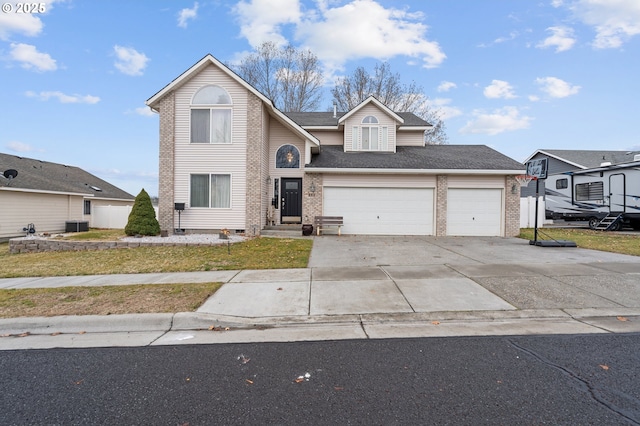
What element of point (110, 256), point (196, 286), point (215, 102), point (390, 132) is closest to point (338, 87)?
point (390, 132)

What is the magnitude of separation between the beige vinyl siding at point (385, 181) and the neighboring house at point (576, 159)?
15967mm

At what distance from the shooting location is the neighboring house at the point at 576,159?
25312 millimetres

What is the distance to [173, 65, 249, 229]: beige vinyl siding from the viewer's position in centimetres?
1387

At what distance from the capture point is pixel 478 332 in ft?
14.1

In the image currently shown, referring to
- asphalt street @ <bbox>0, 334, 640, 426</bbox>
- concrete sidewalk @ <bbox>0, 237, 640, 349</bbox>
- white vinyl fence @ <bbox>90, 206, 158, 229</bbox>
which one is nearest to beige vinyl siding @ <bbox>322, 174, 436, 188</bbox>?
concrete sidewalk @ <bbox>0, 237, 640, 349</bbox>

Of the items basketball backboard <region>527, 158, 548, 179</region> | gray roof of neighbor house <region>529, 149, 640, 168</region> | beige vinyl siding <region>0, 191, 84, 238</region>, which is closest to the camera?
basketball backboard <region>527, 158, 548, 179</region>

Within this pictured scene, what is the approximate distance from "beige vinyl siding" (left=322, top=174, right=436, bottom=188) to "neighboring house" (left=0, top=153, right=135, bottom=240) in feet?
53.2

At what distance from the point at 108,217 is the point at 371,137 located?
1882 centimetres

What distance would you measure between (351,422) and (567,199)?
23.5m

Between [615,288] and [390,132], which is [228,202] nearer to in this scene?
[390,132]

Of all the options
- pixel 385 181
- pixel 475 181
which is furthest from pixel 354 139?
pixel 475 181

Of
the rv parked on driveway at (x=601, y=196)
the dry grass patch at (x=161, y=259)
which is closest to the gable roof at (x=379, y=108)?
the dry grass patch at (x=161, y=259)

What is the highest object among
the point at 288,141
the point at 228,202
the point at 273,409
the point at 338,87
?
the point at 338,87

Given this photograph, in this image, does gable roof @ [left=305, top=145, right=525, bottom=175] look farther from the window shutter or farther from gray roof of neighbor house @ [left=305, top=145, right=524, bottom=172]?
the window shutter
